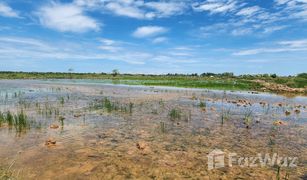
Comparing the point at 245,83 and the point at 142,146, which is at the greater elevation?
the point at 245,83

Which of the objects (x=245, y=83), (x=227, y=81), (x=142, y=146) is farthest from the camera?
(x=227, y=81)

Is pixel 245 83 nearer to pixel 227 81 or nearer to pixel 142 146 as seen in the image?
pixel 227 81

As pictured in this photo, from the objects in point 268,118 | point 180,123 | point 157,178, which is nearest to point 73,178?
point 157,178

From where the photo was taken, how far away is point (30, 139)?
38.8 feet

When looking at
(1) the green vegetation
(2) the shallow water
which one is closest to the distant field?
(1) the green vegetation

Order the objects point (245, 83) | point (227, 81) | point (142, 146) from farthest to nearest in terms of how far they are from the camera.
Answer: point (227, 81), point (245, 83), point (142, 146)

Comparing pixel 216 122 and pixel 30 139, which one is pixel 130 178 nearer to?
pixel 30 139

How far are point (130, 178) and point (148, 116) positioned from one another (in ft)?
34.6

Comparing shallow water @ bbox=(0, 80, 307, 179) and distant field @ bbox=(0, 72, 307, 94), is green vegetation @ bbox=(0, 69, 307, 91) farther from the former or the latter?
shallow water @ bbox=(0, 80, 307, 179)

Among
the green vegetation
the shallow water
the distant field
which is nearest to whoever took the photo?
the shallow water

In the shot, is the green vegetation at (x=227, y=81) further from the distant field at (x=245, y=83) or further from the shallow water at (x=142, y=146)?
the shallow water at (x=142, y=146)

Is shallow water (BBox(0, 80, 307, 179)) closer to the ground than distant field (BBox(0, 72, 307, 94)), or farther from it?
closer to the ground

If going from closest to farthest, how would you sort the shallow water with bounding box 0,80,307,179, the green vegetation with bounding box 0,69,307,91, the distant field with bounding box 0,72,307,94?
the shallow water with bounding box 0,80,307,179
the distant field with bounding box 0,72,307,94
the green vegetation with bounding box 0,69,307,91

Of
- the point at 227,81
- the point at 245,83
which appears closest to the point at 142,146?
the point at 245,83
